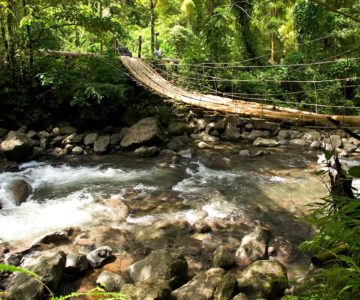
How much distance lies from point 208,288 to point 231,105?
241cm

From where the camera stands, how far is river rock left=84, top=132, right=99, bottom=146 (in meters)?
7.38

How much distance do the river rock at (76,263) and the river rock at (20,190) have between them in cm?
184

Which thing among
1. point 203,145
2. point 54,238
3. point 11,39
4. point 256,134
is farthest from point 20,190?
point 256,134

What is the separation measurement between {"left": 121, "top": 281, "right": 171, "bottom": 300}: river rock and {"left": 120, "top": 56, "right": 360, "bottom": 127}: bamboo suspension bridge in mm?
1854

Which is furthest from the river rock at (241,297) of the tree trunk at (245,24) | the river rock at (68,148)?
the tree trunk at (245,24)

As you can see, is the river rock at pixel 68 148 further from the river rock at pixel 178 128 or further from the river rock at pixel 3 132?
the river rock at pixel 178 128

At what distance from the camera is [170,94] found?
622cm

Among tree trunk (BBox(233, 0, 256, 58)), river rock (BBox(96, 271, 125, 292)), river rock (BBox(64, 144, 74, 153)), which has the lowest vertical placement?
river rock (BBox(96, 271, 125, 292))

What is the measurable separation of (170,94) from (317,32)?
7217mm

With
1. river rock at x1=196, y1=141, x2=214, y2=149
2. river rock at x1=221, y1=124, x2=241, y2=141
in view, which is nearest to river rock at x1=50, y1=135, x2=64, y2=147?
river rock at x1=196, y1=141, x2=214, y2=149

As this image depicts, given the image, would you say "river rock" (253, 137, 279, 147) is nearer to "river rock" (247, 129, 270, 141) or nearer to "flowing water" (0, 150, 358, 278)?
"river rock" (247, 129, 270, 141)

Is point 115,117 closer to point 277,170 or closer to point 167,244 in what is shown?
point 277,170

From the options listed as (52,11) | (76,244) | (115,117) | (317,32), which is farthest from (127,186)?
(317,32)

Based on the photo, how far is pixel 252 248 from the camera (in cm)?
362
